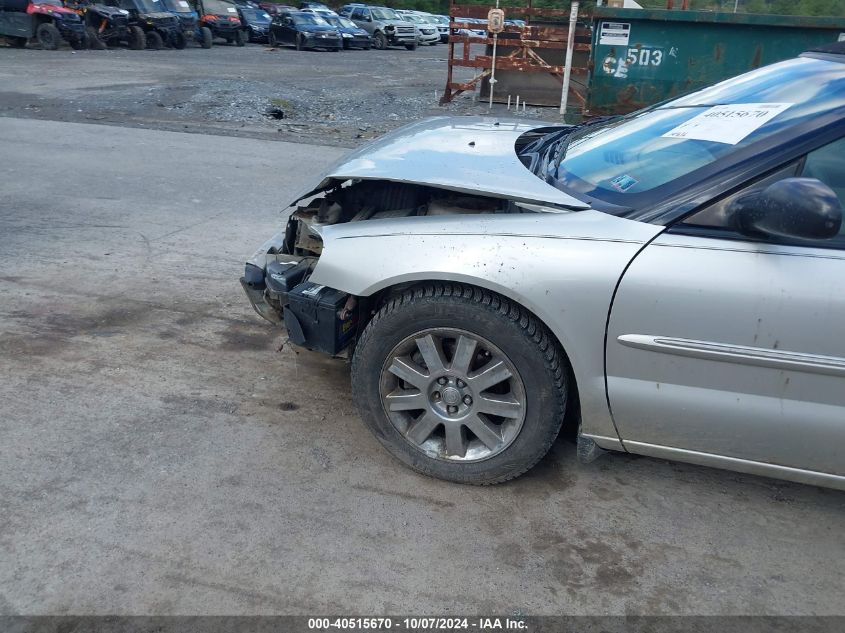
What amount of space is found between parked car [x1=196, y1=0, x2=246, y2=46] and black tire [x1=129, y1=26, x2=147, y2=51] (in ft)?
14.4

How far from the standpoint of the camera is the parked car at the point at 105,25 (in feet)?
77.8

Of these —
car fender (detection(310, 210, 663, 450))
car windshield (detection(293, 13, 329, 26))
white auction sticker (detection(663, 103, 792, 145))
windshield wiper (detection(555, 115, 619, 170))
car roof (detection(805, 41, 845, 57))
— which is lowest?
car fender (detection(310, 210, 663, 450))

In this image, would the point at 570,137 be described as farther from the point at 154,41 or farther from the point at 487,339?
the point at 154,41

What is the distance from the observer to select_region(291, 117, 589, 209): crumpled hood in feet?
10.0

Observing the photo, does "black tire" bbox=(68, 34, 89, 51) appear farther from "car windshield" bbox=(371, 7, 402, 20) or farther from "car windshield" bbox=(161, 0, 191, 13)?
"car windshield" bbox=(371, 7, 402, 20)

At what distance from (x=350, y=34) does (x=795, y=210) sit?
2961cm

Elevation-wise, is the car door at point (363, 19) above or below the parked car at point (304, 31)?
above

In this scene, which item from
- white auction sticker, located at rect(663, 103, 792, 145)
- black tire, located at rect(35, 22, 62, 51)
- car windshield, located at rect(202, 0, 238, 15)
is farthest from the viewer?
car windshield, located at rect(202, 0, 238, 15)

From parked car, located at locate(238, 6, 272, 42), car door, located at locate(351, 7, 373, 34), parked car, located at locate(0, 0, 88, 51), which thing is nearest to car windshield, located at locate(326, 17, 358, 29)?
car door, located at locate(351, 7, 373, 34)

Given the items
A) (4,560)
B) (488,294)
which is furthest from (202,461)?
(488,294)

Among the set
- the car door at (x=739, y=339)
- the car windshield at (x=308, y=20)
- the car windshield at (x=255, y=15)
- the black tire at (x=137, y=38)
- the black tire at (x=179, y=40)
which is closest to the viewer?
the car door at (x=739, y=339)

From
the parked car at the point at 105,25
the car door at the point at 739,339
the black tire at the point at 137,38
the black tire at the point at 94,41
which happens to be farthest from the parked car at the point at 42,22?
the car door at the point at 739,339

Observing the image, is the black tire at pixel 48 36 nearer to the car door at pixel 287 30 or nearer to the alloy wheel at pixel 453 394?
the car door at pixel 287 30

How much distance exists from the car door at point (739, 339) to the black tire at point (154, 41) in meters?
25.6
